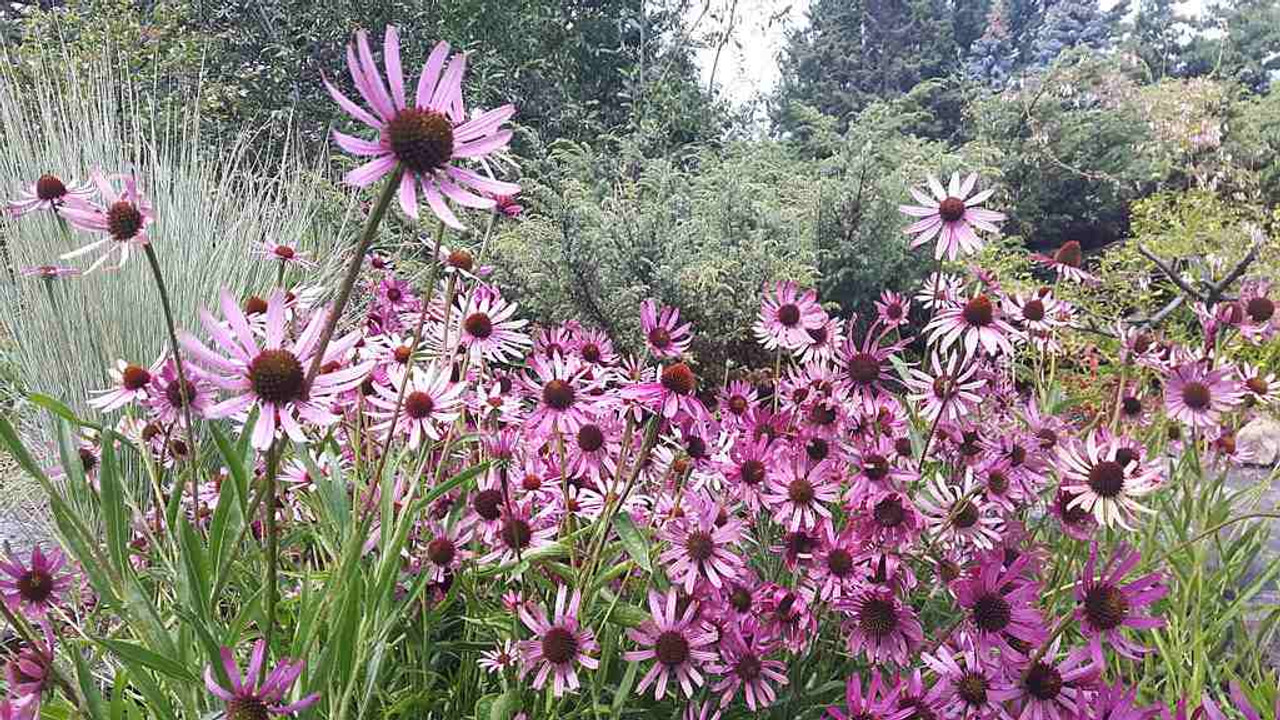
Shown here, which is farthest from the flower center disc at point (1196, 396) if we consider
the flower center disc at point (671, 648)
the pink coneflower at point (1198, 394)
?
the flower center disc at point (671, 648)

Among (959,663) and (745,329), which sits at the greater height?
(959,663)

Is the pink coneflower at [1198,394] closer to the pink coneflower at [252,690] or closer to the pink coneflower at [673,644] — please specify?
the pink coneflower at [673,644]

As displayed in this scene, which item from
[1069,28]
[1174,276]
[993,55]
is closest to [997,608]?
[1174,276]

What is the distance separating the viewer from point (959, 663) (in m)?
0.84

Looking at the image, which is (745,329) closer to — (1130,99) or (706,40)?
(706,40)

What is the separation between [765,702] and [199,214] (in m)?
2.42

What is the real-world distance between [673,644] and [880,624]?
220 millimetres

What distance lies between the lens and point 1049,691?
0.77 meters

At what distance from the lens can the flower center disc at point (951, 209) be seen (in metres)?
1.01

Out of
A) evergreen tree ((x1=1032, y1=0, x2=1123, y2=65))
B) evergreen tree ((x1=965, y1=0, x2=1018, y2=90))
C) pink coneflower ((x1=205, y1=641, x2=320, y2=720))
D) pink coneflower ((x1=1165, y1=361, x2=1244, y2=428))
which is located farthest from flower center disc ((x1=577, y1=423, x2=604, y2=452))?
evergreen tree ((x1=1032, y1=0, x2=1123, y2=65))

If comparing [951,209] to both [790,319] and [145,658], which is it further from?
[145,658]

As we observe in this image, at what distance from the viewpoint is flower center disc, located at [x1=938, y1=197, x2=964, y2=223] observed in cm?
101

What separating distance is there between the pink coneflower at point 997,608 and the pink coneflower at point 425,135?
59cm

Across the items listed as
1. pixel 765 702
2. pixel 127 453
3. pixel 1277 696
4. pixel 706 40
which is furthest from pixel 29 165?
pixel 706 40
